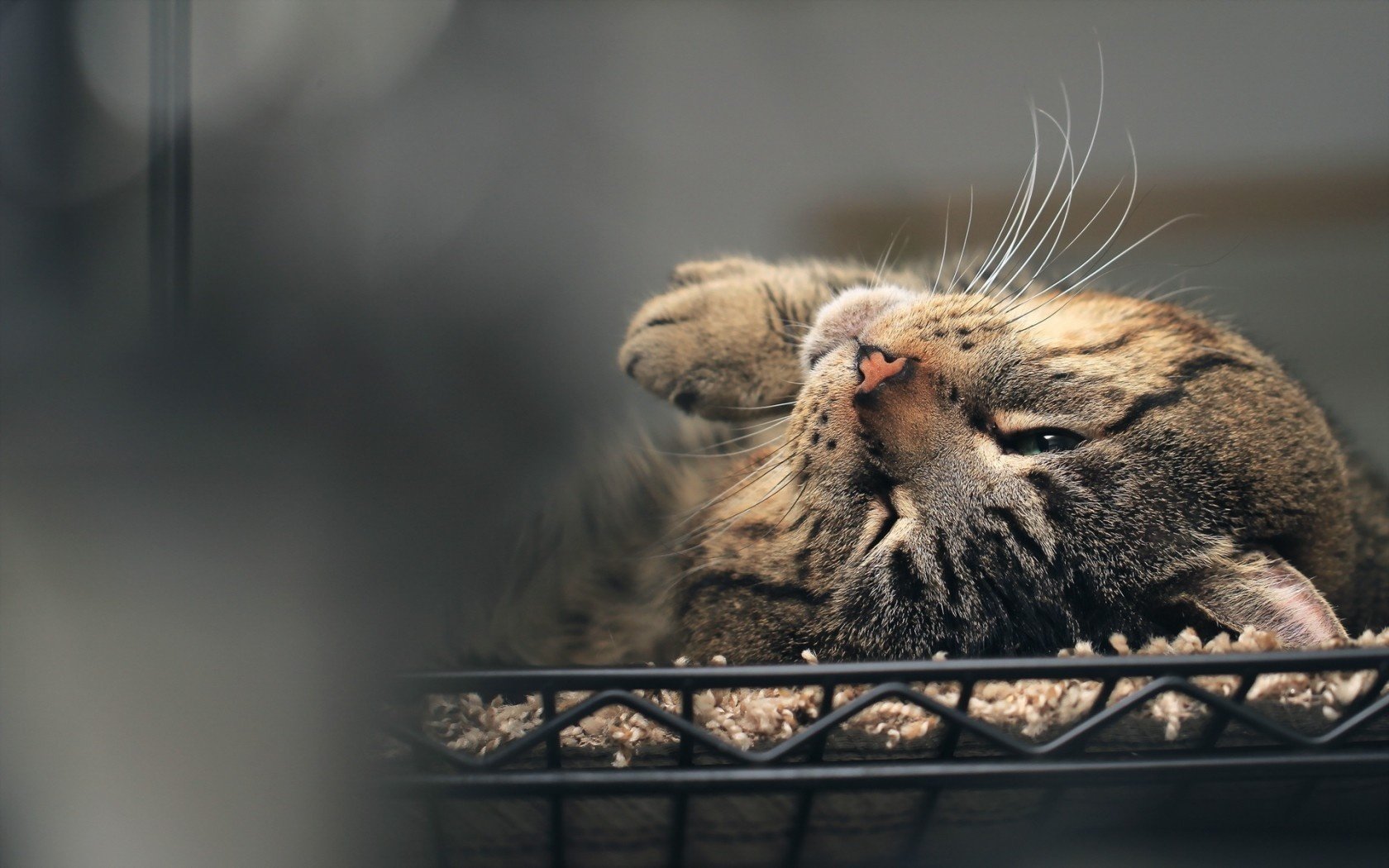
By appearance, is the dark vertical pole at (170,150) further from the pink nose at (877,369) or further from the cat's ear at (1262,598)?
the cat's ear at (1262,598)

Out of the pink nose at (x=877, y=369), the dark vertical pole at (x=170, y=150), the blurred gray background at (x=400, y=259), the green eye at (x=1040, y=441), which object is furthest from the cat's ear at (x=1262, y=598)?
the dark vertical pole at (x=170, y=150)

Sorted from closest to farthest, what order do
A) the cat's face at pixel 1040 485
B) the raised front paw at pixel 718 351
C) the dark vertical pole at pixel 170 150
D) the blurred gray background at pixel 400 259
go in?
the blurred gray background at pixel 400 259 → the dark vertical pole at pixel 170 150 → the cat's face at pixel 1040 485 → the raised front paw at pixel 718 351

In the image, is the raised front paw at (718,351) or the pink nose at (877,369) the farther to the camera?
the raised front paw at (718,351)

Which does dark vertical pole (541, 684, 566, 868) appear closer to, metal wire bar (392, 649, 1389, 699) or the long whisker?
metal wire bar (392, 649, 1389, 699)

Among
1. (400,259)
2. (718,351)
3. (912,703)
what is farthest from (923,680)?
(400,259)

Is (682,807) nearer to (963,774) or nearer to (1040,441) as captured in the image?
(963,774)

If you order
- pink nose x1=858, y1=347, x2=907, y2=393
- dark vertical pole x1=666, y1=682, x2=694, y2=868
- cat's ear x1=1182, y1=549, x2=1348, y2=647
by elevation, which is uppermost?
pink nose x1=858, y1=347, x2=907, y2=393

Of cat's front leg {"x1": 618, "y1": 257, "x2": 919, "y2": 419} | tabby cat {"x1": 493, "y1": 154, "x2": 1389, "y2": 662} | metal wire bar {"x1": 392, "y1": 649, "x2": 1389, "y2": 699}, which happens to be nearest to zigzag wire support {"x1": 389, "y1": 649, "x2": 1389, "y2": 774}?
metal wire bar {"x1": 392, "y1": 649, "x2": 1389, "y2": 699}

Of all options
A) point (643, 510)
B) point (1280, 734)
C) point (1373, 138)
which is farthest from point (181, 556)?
point (1373, 138)

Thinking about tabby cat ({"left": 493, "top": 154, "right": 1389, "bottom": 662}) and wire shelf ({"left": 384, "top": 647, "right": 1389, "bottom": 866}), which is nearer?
wire shelf ({"left": 384, "top": 647, "right": 1389, "bottom": 866})

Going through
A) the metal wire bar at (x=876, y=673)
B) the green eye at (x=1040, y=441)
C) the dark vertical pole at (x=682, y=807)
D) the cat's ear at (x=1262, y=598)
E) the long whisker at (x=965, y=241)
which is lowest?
the dark vertical pole at (x=682, y=807)
